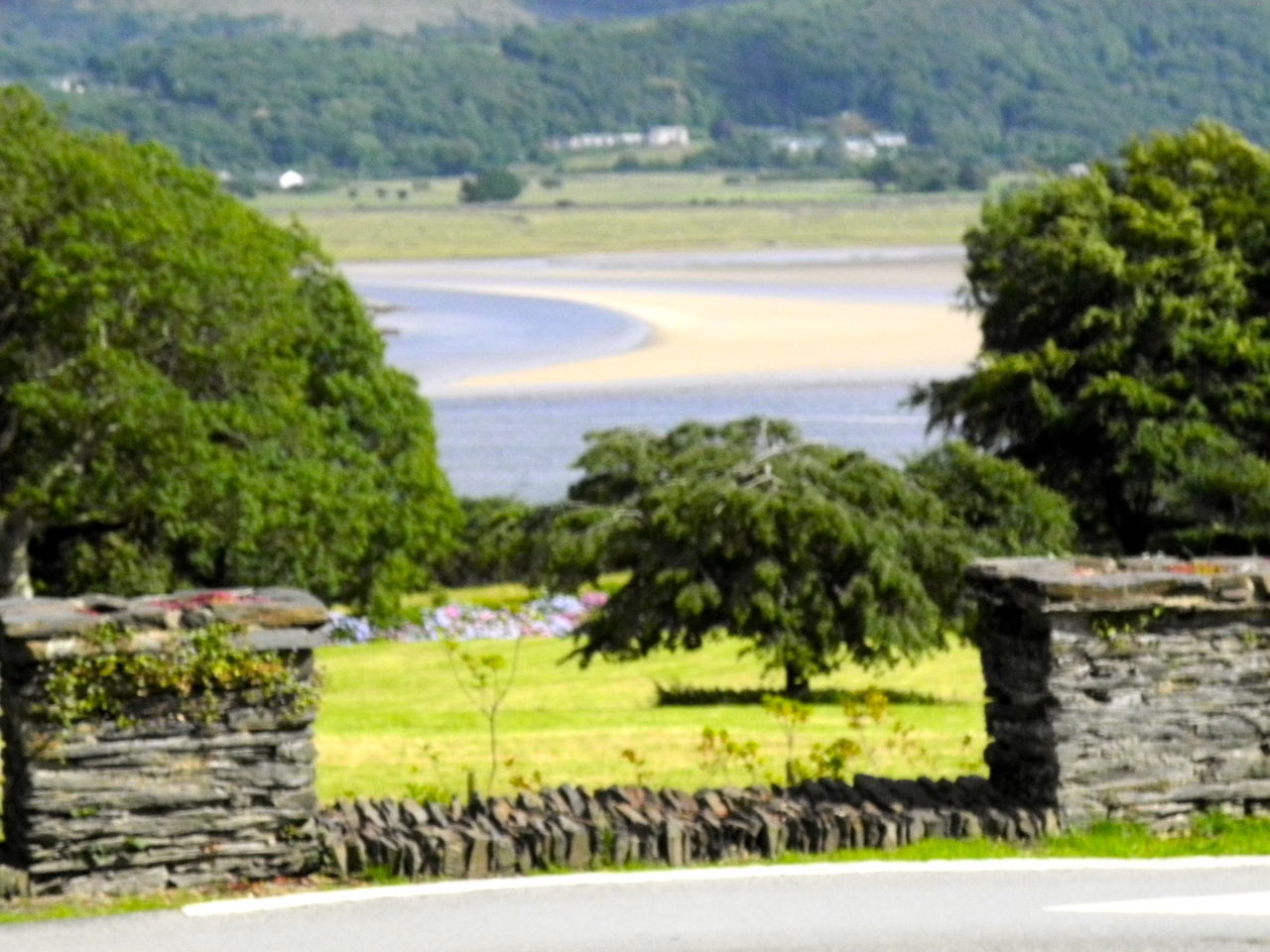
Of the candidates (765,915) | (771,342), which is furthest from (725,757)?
(771,342)

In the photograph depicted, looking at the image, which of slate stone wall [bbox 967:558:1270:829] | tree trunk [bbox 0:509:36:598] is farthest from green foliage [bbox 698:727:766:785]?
tree trunk [bbox 0:509:36:598]

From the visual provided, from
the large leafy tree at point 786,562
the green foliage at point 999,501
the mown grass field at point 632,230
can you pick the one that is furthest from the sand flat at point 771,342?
the large leafy tree at point 786,562

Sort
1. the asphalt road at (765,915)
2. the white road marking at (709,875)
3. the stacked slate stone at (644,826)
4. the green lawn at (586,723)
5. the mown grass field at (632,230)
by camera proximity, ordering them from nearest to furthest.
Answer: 1. the asphalt road at (765,915)
2. the white road marking at (709,875)
3. the stacked slate stone at (644,826)
4. the green lawn at (586,723)
5. the mown grass field at (632,230)

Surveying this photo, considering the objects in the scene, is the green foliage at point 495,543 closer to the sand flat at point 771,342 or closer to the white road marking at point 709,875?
the white road marking at point 709,875

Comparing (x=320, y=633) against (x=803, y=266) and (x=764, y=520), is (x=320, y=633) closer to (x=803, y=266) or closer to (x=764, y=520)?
(x=764, y=520)

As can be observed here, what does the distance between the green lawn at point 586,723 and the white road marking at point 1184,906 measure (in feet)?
8.19

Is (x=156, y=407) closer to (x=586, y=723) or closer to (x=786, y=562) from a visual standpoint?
(x=786, y=562)

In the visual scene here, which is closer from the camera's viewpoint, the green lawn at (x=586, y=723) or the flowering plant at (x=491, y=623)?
the green lawn at (x=586, y=723)

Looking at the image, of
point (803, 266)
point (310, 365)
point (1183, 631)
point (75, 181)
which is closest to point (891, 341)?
Result: point (803, 266)

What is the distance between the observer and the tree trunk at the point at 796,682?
1011 inches

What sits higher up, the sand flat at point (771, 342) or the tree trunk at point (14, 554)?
the tree trunk at point (14, 554)

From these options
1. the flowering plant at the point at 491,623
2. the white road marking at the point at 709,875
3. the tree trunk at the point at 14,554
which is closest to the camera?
the white road marking at the point at 709,875

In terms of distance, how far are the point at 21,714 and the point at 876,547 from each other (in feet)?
53.3

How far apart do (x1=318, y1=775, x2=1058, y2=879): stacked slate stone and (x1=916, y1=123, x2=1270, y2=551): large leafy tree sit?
92.6 ft
